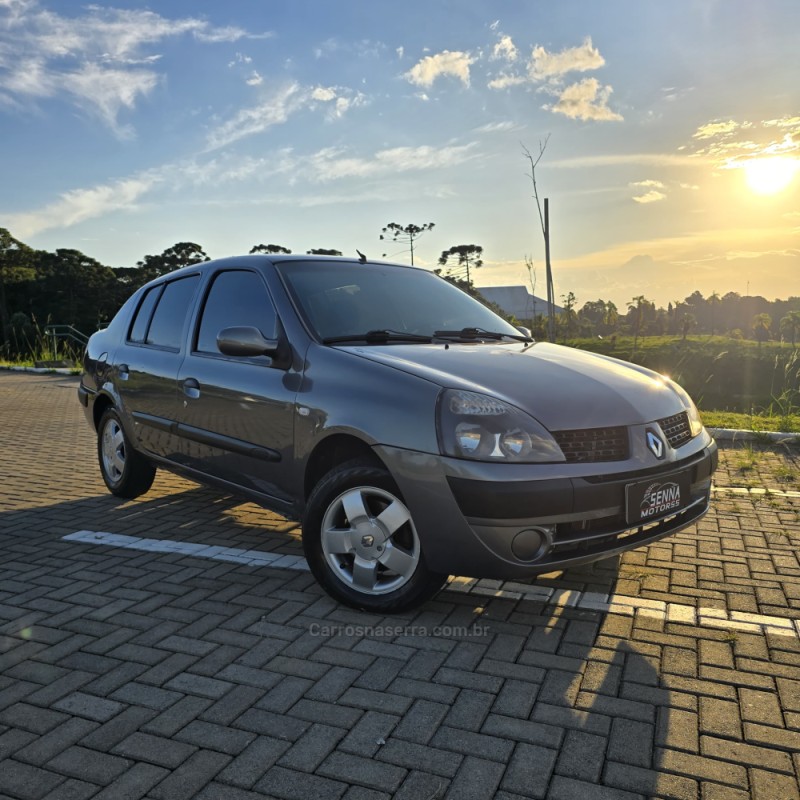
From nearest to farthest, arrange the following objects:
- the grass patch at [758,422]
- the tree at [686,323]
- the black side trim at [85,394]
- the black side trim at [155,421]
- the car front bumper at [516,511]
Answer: the car front bumper at [516,511], the black side trim at [155,421], the black side trim at [85,394], the grass patch at [758,422], the tree at [686,323]

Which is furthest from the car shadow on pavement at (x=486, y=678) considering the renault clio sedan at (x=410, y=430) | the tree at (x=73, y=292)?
the tree at (x=73, y=292)

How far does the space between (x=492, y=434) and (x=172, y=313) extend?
3.00 m

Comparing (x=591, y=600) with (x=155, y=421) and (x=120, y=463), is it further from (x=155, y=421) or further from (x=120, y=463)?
(x=120, y=463)

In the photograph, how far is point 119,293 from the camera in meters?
56.2

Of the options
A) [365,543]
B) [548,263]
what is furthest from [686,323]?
[365,543]

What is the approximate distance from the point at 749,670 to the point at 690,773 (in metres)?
0.81

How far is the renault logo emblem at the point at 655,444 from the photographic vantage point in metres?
3.33

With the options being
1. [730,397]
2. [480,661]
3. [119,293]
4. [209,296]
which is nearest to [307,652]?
[480,661]

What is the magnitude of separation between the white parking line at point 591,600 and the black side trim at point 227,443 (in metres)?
0.68

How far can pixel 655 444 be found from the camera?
3357mm

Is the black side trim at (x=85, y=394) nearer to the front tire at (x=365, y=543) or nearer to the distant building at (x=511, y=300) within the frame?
the front tire at (x=365, y=543)

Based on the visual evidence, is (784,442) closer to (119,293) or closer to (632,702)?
(632,702)

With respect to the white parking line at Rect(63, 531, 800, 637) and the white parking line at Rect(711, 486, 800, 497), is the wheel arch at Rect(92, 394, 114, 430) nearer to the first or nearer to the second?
the white parking line at Rect(63, 531, 800, 637)

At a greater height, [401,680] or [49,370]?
[49,370]
